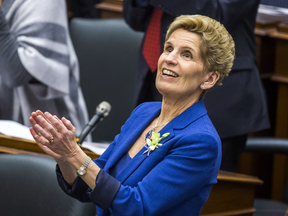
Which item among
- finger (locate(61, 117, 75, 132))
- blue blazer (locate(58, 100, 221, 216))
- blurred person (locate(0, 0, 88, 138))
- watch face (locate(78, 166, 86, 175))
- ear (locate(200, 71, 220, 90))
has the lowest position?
blurred person (locate(0, 0, 88, 138))

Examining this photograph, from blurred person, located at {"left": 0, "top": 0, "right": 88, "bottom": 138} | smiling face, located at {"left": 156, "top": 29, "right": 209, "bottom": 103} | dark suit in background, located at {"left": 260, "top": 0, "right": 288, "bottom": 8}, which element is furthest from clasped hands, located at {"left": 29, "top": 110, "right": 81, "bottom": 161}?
dark suit in background, located at {"left": 260, "top": 0, "right": 288, "bottom": 8}

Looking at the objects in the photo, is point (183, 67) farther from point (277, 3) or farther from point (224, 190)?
point (277, 3)

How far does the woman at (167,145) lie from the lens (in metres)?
0.99

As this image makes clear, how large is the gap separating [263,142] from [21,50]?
4.01 feet

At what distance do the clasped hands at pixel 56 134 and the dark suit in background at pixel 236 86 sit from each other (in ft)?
2.80

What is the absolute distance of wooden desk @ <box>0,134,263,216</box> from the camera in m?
1.44

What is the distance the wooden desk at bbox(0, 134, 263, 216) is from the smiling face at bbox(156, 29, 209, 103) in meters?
0.42

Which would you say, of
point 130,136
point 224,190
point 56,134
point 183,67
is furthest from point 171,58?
point 224,190

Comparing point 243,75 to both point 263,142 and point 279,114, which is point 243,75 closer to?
point 263,142

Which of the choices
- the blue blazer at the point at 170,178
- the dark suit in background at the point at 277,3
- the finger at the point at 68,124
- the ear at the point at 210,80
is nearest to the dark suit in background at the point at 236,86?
the ear at the point at 210,80

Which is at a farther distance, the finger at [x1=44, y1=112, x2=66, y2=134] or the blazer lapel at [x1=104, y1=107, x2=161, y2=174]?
the blazer lapel at [x1=104, y1=107, x2=161, y2=174]

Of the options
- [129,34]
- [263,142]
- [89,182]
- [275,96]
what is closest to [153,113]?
[89,182]

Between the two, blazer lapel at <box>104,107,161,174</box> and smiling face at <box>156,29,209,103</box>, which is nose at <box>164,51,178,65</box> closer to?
smiling face at <box>156,29,209,103</box>

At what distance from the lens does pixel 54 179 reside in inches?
52.1
